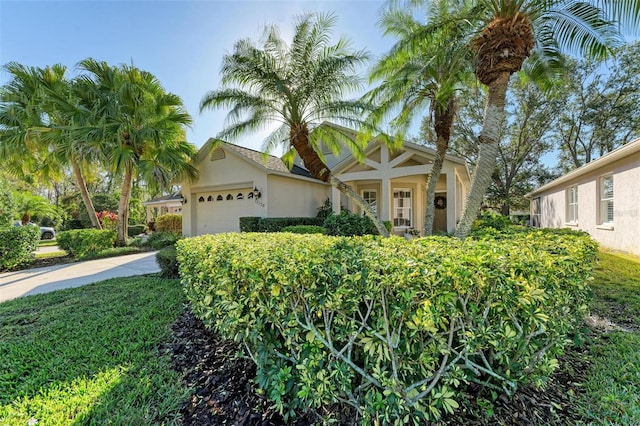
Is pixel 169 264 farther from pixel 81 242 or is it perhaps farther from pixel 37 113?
pixel 37 113

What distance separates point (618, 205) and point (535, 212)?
16.3 meters

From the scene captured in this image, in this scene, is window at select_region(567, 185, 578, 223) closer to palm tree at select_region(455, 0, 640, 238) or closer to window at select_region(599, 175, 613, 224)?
window at select_region(599, 175, 613, 224)

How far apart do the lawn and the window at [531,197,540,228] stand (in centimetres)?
2092

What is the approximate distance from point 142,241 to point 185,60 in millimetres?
9669

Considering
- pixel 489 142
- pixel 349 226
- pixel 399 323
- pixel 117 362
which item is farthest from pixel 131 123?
pixel 399 323

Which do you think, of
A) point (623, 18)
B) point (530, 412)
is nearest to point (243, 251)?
point (530, 412)

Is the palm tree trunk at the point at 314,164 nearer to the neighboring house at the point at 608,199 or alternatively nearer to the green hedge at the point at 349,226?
the green hedge at the point at 349,226

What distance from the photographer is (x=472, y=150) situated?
25594 millimetres

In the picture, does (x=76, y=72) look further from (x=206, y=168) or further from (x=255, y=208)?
(x=255, y=208)

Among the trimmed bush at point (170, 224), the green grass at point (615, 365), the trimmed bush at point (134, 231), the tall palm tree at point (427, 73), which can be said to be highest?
Answer: the tall palm tree at point (427, 73)

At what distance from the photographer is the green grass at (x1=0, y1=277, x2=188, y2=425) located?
8.21 ft

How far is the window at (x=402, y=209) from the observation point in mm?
14734

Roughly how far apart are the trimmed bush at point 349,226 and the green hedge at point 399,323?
8206 millimetres

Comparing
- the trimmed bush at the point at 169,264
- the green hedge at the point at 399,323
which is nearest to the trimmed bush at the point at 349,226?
the trimmed bush at the point at 169,264
